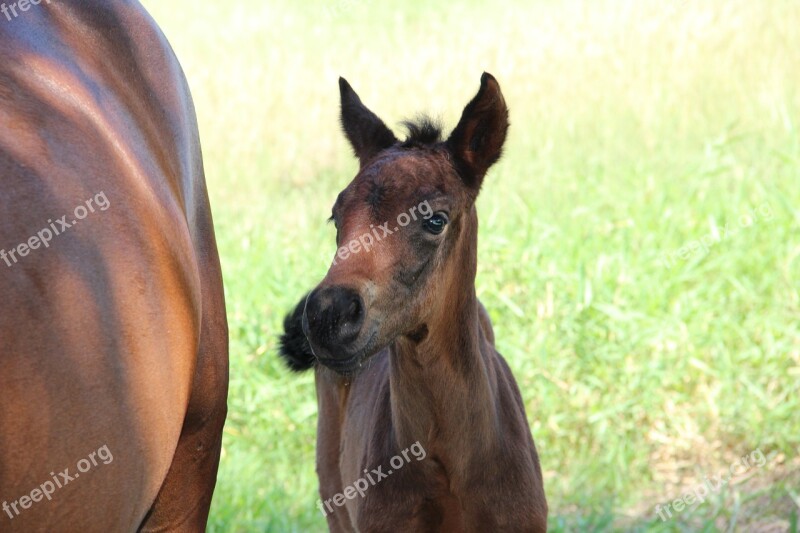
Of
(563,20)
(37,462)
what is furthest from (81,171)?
(563,20)

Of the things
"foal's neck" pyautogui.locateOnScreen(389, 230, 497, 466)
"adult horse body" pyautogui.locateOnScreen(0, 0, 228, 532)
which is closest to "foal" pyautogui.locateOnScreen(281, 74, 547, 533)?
"foal's neck" pyautogui.locateOnScreen(389, 230, 497, 466)

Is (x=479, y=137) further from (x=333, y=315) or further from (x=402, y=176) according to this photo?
(x=333, y=315)

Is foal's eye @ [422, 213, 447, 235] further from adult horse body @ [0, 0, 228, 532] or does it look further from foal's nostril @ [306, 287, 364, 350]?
adult horse body @ [0, 0, 228, 532]

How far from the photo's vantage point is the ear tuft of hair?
4.27 metres

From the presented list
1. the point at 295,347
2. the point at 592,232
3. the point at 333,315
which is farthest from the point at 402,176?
the point at 592,232

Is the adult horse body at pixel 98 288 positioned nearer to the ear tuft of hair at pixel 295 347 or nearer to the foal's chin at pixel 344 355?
the foal's chin at pixel 344 355

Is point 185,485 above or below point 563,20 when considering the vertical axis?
below

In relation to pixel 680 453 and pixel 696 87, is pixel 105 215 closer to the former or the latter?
pixel 680 453

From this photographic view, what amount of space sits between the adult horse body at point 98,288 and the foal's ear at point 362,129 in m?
0.91

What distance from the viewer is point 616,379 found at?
21.2 feet

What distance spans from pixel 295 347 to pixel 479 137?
132 cm

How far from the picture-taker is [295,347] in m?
4.31

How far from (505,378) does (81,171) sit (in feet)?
7.07

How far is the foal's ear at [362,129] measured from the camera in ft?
11.8
